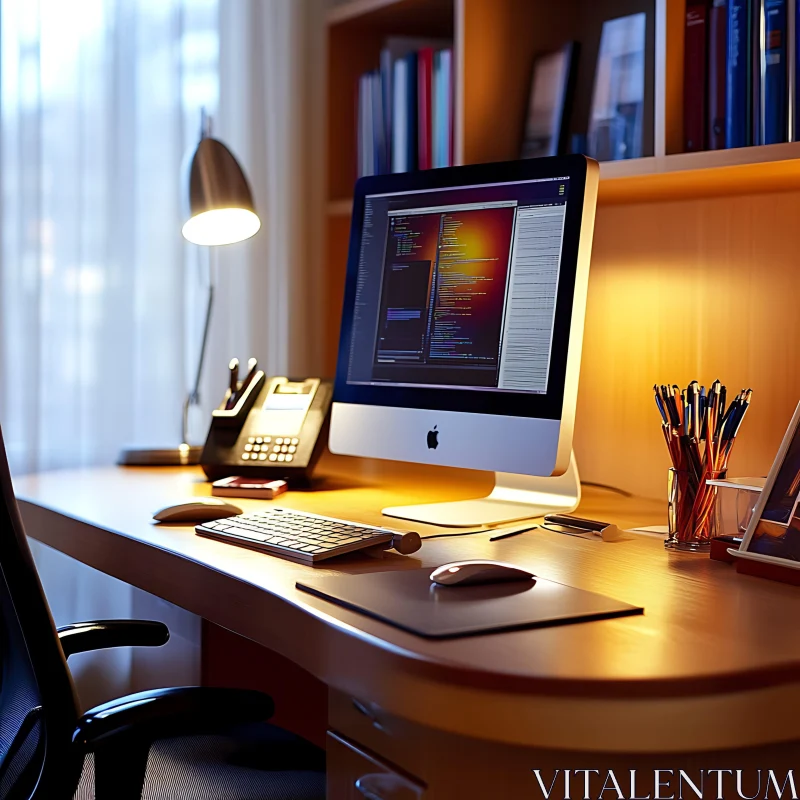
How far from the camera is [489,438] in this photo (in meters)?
1.37

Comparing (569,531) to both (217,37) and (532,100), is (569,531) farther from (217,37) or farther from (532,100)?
(217,37)

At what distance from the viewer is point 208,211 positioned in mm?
1796

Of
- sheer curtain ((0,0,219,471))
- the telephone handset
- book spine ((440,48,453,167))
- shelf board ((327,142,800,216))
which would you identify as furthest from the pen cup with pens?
sheer curtain ((0,0,219,471))

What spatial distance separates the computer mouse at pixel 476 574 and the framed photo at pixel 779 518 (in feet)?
0.84

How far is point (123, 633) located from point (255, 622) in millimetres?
331

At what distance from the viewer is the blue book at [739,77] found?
1.42 metres

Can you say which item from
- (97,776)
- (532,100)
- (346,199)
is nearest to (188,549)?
(97,776)

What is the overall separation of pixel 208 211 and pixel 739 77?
916mm

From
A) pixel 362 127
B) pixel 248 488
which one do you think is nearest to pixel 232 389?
pixel 248 488

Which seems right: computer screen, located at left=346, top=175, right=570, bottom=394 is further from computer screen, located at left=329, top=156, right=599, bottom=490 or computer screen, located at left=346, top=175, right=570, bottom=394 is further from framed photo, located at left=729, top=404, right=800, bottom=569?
framed photo, located at left=729, top=404, right=800, bottom=569

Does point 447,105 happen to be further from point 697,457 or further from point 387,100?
point 697,457

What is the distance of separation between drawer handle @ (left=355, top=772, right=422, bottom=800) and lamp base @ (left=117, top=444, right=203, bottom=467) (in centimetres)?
111

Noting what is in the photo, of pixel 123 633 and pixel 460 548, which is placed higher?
pixel 460 548

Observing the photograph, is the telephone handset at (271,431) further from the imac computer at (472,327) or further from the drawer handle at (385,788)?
the drawer handle at (385,788)
